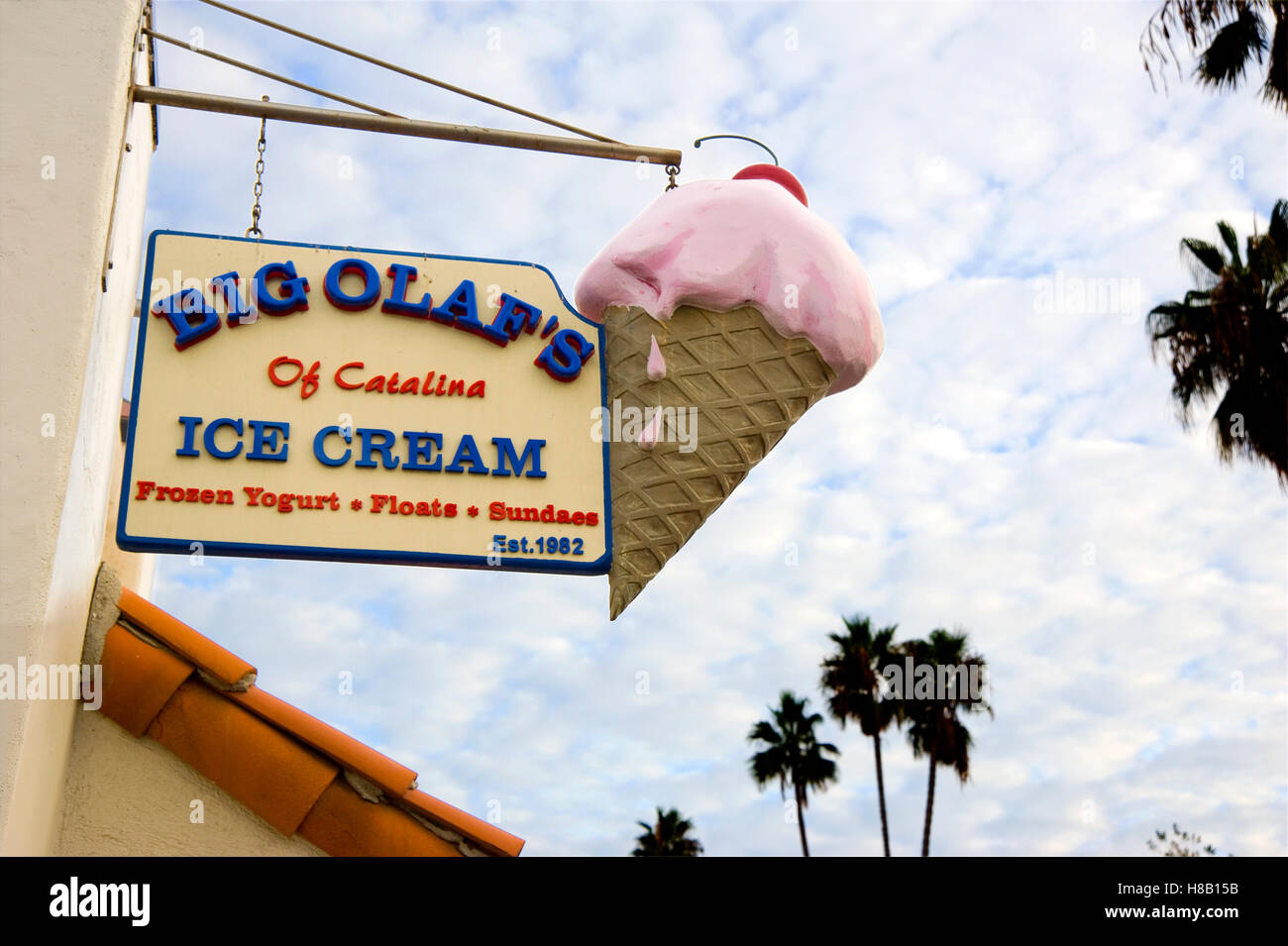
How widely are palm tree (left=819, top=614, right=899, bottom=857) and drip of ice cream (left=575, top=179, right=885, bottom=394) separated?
83.0 feet

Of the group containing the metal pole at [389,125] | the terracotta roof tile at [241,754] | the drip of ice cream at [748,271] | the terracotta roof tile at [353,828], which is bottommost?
the terracotta roof tile at [353,828]

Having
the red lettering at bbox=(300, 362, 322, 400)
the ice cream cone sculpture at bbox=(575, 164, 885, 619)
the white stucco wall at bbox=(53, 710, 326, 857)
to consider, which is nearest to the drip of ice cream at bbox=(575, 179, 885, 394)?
the ice cream cone sculpture at bbox=(575, 164, 885, 619)

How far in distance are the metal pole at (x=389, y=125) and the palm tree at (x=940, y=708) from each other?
81.4ft

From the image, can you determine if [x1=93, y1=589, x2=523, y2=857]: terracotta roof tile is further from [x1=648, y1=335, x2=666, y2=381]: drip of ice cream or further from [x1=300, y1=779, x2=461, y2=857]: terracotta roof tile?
[x1=648, y1=335, x2=666, y2=381]: drip of ice cream

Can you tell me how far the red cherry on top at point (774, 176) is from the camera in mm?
5246

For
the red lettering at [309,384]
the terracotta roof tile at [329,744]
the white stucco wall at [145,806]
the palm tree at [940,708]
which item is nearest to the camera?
the red lettering at [309,384]

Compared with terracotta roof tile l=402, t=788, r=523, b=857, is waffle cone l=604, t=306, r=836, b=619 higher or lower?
higher

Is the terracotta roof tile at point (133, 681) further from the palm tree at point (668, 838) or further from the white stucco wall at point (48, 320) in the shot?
the palm tree at point (668, 838)

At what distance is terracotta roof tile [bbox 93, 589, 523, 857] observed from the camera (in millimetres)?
4992

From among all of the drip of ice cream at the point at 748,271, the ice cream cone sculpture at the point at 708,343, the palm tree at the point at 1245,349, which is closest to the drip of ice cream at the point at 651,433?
the ice cream cone sculpture at the point at 708,343

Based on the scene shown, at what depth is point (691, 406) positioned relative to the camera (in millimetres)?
4711

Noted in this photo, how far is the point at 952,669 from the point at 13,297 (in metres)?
28.3

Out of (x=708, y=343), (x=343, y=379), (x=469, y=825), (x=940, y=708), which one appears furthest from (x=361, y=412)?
(x=940, y=708)

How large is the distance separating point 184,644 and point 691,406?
2479 millimetres
